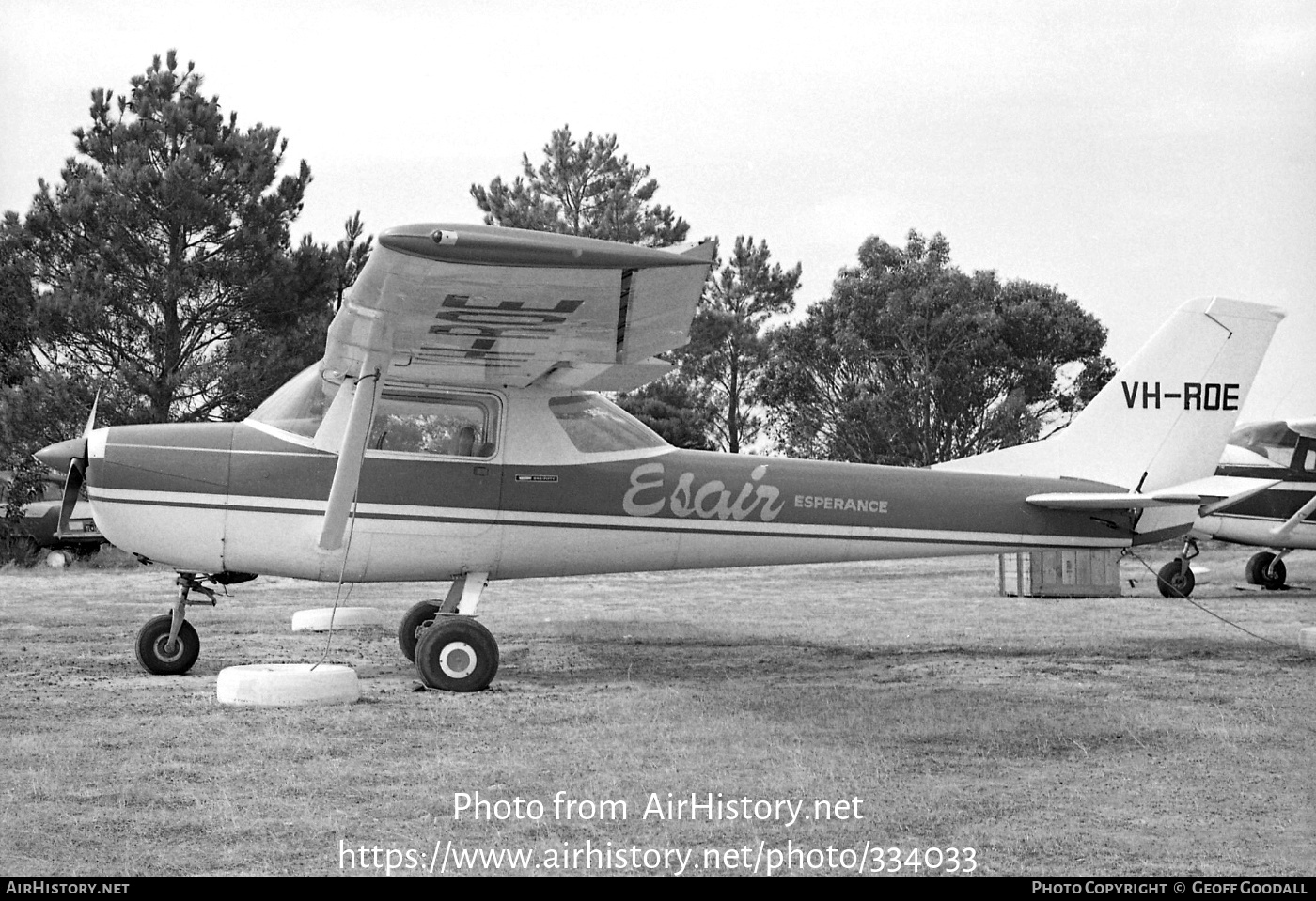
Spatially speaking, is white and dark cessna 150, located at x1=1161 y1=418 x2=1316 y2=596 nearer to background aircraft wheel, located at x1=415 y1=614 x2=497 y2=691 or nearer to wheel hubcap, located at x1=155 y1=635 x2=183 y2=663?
background aircraft wheel, located at x1=415 y1=614 x2=497 y2=691

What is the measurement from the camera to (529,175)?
4128 centimetres

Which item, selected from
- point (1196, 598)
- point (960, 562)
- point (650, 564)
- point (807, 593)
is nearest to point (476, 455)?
point (650, 564)

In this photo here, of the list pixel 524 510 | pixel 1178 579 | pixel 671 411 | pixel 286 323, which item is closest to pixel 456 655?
pixel 524 510

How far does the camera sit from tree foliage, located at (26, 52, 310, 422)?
2738cm

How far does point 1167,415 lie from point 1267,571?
7890mm

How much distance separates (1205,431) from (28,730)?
8292mm

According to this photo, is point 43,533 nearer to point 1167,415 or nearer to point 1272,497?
point 1272,497

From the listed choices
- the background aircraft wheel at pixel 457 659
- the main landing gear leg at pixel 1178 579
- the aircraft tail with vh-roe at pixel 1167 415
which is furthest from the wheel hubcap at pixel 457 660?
the main landing gear leg at pixel 1178 579

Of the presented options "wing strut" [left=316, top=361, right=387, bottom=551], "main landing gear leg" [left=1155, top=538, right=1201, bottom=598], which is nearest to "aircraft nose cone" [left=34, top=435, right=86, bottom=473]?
"wing strut" [left=316, top=361, right=387, bottom=551]

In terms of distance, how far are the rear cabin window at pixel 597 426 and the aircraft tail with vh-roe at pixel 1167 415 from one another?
8.60 feet

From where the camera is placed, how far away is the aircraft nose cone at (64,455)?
7.80m

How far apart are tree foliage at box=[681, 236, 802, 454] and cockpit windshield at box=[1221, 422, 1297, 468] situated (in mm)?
25441

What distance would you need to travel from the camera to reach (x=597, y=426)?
843 cm

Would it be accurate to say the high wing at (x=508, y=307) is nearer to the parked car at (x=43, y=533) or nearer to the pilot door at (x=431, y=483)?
the pilot door at (x=431, y=483)
